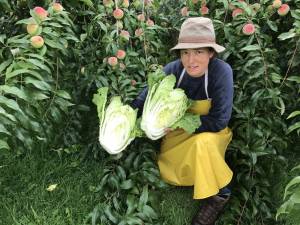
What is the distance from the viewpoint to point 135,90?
9.74 feet

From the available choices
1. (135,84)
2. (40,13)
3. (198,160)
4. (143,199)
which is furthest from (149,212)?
(40,13)

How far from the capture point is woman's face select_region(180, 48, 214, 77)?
2.58m

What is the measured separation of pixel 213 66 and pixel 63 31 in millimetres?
824

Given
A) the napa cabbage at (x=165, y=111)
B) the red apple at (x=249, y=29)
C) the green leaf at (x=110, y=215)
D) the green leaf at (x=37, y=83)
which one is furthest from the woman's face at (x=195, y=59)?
the green leaf at (x=110, y=215)

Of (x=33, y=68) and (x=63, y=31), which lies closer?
(x=33, y=68)

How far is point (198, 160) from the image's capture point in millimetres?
2598

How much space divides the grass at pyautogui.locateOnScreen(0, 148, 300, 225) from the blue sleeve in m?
0.48

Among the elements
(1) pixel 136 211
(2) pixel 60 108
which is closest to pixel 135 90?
(2) pixel 60 108

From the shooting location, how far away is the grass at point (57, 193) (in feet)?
8.98

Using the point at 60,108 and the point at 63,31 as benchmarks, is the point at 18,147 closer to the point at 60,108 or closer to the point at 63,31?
the point at 60,108

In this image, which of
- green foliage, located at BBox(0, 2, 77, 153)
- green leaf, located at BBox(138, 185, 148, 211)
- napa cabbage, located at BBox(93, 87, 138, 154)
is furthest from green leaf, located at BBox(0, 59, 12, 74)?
green leaf, located at BBox(138, 185, 148, 211)

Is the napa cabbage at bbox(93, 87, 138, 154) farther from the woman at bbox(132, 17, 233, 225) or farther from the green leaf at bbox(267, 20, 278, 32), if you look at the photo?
the green leaf at bbox(267, 20, 278, 32)

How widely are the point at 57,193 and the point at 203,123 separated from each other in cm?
91

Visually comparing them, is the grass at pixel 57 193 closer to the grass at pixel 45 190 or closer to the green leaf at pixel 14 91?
the grass at pixel 45 190
